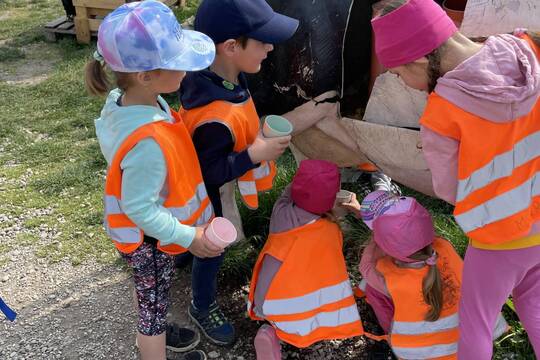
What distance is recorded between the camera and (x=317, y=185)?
2512 mm

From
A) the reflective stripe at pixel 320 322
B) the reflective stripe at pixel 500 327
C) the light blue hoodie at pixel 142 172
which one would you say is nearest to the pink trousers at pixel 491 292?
the reflective stripe at pixel 500 327

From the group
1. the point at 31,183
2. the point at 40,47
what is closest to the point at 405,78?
the point at 31,183

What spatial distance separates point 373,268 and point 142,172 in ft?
3.54

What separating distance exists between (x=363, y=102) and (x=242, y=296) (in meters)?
1.13

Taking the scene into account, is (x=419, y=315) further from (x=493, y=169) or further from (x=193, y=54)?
(x=193, y=54)

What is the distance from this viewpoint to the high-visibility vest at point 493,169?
179 centimetres

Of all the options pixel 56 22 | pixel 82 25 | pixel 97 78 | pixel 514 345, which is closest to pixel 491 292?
pixel 514 345

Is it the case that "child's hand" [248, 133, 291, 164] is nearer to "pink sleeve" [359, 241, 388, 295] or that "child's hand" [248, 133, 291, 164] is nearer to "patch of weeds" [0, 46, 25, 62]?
"pink sleeve" [359, 241, 388, 295]

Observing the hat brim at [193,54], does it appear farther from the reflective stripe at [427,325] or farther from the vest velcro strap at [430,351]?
the vest velcro strap at [430,351]

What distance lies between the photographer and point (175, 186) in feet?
6.98

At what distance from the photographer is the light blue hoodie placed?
6.55 feet

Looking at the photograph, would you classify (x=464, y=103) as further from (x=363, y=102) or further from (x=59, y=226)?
(x=59, y=226)

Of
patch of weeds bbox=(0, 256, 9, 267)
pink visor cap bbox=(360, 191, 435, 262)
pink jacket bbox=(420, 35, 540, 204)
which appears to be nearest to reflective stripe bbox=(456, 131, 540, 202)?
pink jacket bbox=(420, 35, 540, 204)

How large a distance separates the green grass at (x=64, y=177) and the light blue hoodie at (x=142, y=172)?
3.50 ft
